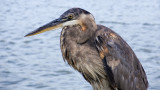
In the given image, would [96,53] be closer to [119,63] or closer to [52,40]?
[119,63]

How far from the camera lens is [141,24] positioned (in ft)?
36.5

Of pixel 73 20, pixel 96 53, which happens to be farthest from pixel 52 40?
pixel 73 20

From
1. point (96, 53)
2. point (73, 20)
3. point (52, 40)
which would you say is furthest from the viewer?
point (52, 40)

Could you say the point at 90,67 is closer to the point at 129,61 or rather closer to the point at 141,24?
the point at 129,61

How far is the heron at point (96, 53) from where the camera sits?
4809 millimetres

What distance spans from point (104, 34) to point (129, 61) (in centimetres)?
50

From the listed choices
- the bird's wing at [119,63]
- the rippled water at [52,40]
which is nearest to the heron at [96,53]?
the bird's wing at [119,63]

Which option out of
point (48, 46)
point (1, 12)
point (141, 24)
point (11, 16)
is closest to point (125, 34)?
point (141, 24)

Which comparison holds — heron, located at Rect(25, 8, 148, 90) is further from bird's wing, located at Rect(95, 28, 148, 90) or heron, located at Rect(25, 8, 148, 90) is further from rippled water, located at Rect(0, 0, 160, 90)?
rippled water, located at Rect(0, 0, 160, 90)

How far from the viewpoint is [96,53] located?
496 centimetres

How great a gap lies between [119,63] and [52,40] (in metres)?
4.87

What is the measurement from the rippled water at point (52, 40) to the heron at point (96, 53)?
196 centimetres

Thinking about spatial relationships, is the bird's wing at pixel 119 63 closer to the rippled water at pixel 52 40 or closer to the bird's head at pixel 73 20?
the bird's head at pixel 73 20

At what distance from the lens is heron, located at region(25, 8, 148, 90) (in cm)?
481
